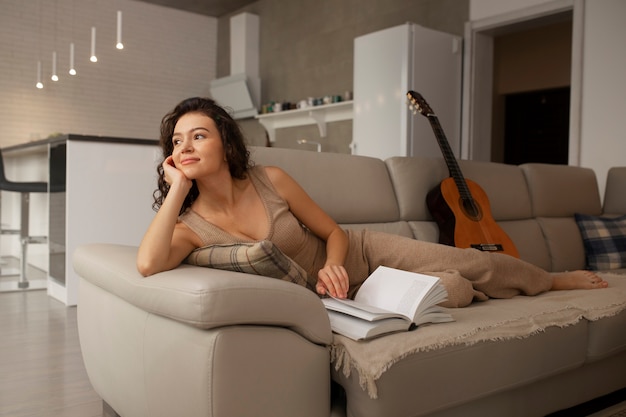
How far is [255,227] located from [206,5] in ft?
21.1

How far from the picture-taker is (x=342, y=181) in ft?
7.90

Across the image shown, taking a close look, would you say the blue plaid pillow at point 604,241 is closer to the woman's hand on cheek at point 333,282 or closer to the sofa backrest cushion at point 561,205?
the sofa backrest cushion at point 561,205

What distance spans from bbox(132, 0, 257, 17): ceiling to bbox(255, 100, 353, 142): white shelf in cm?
160

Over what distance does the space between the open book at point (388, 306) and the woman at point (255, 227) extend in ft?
0.29

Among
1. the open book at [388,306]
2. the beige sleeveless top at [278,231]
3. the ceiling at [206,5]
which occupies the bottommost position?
the open book at [388,306]

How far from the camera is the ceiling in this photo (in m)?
7.39

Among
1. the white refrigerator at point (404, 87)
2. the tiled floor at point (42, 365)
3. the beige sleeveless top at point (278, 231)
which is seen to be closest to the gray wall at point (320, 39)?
the white refrigerator at point (404, 87)

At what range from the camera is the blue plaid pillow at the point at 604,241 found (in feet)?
10.00

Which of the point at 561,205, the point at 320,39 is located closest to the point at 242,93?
the point at 320,39

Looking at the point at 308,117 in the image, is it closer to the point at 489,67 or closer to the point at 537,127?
the point at 489,67

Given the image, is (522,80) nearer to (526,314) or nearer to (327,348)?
(526,314)

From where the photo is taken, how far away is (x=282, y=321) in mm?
1298

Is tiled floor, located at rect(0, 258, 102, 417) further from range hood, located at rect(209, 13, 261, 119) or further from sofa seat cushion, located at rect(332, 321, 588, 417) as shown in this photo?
range hood, located at rect(209, 13, 261, 119)

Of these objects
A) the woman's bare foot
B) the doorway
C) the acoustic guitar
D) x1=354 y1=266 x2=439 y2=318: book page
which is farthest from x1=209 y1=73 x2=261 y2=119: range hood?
x1=354 y1=266 x2=439 y2=318: book page
